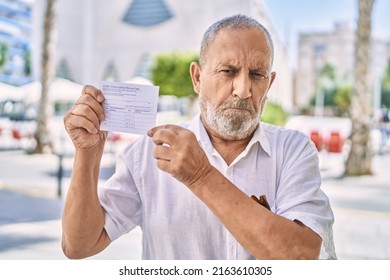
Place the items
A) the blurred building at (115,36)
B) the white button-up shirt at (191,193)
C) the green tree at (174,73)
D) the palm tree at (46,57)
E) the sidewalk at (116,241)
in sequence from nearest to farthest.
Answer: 1. the white button-up shirt at (191,193)
2. the sidewalk at (116,241)
3. the palm tree at (46,57)
4. the green tree at (174,73)
5. the blurred building at (115,36)

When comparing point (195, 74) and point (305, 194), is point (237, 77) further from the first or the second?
point (305, 194)

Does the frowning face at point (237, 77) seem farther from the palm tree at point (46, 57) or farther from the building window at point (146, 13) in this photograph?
the building window at point (146, 13)

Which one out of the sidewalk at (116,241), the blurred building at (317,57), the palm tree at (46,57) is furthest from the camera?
the blurred building at (317,57)

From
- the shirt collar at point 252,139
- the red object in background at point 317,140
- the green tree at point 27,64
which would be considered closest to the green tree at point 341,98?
the green tree at point 27,64

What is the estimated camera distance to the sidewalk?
3.36m

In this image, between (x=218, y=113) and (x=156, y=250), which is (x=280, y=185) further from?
(x=156, y=250)

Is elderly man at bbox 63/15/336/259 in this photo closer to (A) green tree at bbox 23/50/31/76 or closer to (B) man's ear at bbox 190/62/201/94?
(B) man's ear at bbox 190/62/201/94

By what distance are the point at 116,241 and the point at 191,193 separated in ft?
5.73

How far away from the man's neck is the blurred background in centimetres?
22

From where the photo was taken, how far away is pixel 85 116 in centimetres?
117

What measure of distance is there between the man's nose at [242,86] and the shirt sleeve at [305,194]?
19 cm

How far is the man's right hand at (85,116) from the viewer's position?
116 centimetres

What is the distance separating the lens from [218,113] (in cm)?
122
